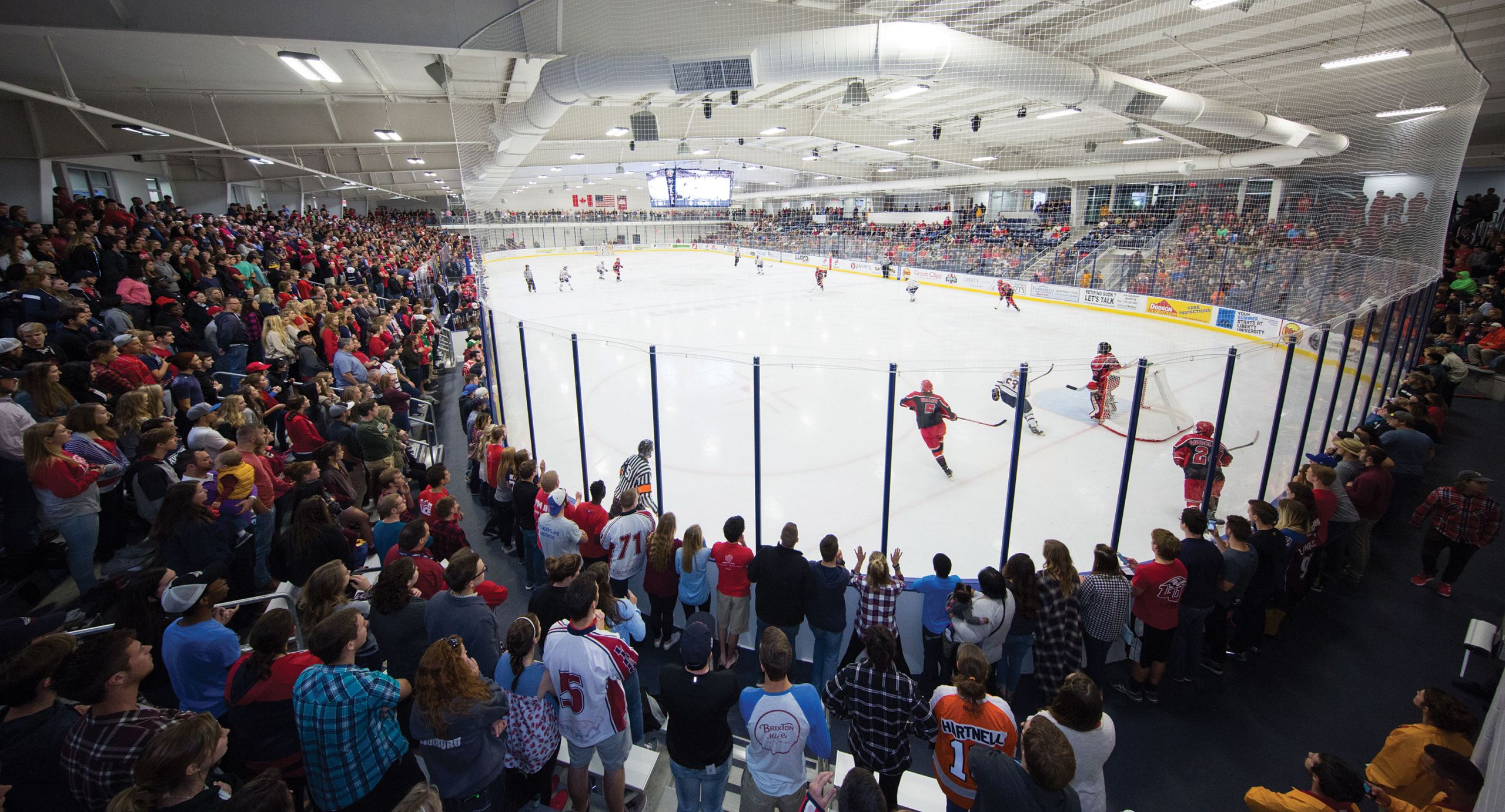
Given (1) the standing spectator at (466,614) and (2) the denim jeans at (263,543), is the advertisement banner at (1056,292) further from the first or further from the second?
(2) the denim jeans at (263,543)

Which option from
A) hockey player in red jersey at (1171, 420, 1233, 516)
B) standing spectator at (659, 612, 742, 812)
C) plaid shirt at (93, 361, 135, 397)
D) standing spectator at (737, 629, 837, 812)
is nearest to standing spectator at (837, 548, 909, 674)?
standing spectator at (737, 629, 837, 812)

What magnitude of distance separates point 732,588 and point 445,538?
207 cm

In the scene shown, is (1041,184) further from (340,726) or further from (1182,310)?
(340,726)

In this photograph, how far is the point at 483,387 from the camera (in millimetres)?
7957

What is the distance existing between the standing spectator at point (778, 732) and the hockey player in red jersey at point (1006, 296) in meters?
18.4

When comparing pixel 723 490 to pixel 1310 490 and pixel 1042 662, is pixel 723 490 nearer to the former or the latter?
pixel 1042 662

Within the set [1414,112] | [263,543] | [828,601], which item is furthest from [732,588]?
[1414,112]

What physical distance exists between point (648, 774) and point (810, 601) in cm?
131

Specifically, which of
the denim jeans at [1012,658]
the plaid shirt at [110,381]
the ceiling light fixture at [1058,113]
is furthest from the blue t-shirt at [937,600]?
the ceiling light fixture at [1058,113]

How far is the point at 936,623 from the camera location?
3.80m

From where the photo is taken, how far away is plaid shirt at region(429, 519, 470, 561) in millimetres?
4242

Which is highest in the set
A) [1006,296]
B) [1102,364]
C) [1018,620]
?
[1006,296]

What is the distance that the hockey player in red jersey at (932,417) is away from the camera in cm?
706

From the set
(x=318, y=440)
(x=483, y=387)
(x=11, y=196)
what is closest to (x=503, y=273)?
(x=11, y=196)
